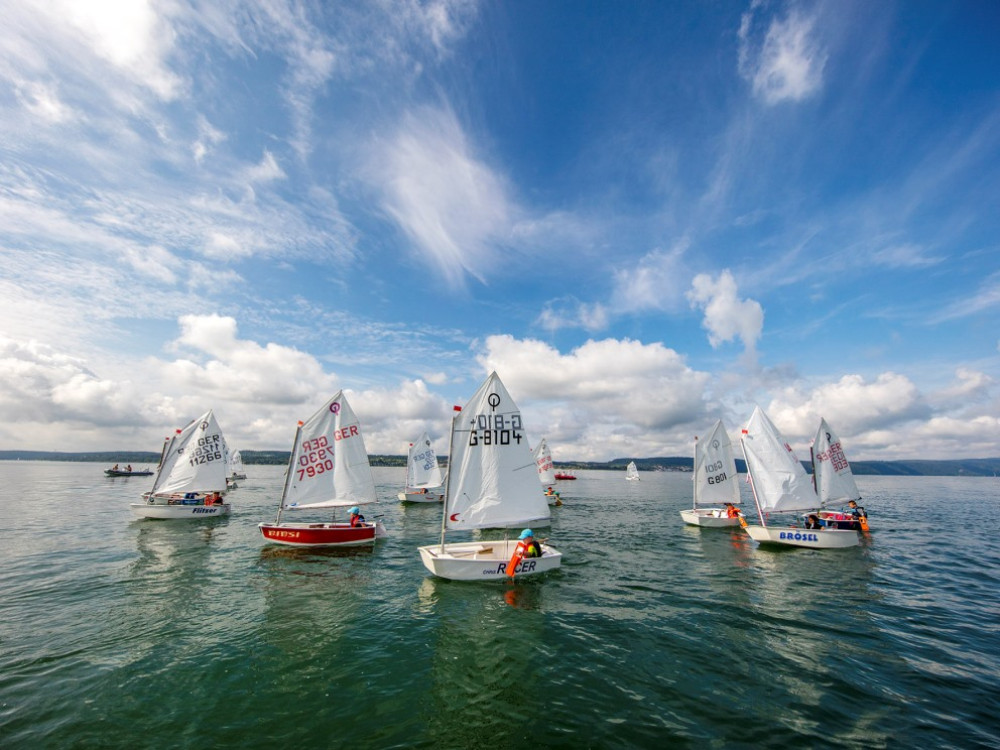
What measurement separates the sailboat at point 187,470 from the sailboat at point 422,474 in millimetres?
24442

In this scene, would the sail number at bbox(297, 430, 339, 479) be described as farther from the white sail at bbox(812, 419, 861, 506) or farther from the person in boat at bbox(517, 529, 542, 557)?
the white sail at bbox(812, 419, 861, 506)

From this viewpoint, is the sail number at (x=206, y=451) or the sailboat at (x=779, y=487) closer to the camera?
the sailboat at (x=779, y=487)

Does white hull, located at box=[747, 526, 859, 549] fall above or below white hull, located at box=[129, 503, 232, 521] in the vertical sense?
below

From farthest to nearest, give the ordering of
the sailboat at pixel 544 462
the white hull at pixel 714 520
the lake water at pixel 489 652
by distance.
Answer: the sailboat at pixel 544 462 → the white hull at pixel 714 520 → the lake water at pixel 489 652

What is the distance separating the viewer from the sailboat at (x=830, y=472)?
37.5 metres

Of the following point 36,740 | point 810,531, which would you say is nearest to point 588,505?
point 810,531

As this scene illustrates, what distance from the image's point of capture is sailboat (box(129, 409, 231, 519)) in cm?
4094

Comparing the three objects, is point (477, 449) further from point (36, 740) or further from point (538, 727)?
point (36, 740)

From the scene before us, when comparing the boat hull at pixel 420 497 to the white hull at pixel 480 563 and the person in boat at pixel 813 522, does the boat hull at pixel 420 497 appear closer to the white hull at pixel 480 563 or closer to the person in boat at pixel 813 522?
the white hull at pixel 480 563

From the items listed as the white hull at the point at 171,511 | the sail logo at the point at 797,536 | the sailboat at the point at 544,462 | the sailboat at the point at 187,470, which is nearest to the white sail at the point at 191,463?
the sailboat at the point at 187,470

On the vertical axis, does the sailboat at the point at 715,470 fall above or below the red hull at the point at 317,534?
above

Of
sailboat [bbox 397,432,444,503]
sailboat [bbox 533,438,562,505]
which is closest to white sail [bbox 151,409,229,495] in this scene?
sailboat [bbox 397,432,444,503]

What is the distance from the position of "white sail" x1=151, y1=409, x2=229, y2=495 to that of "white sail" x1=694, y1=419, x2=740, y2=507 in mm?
48533

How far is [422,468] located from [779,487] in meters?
45.1
